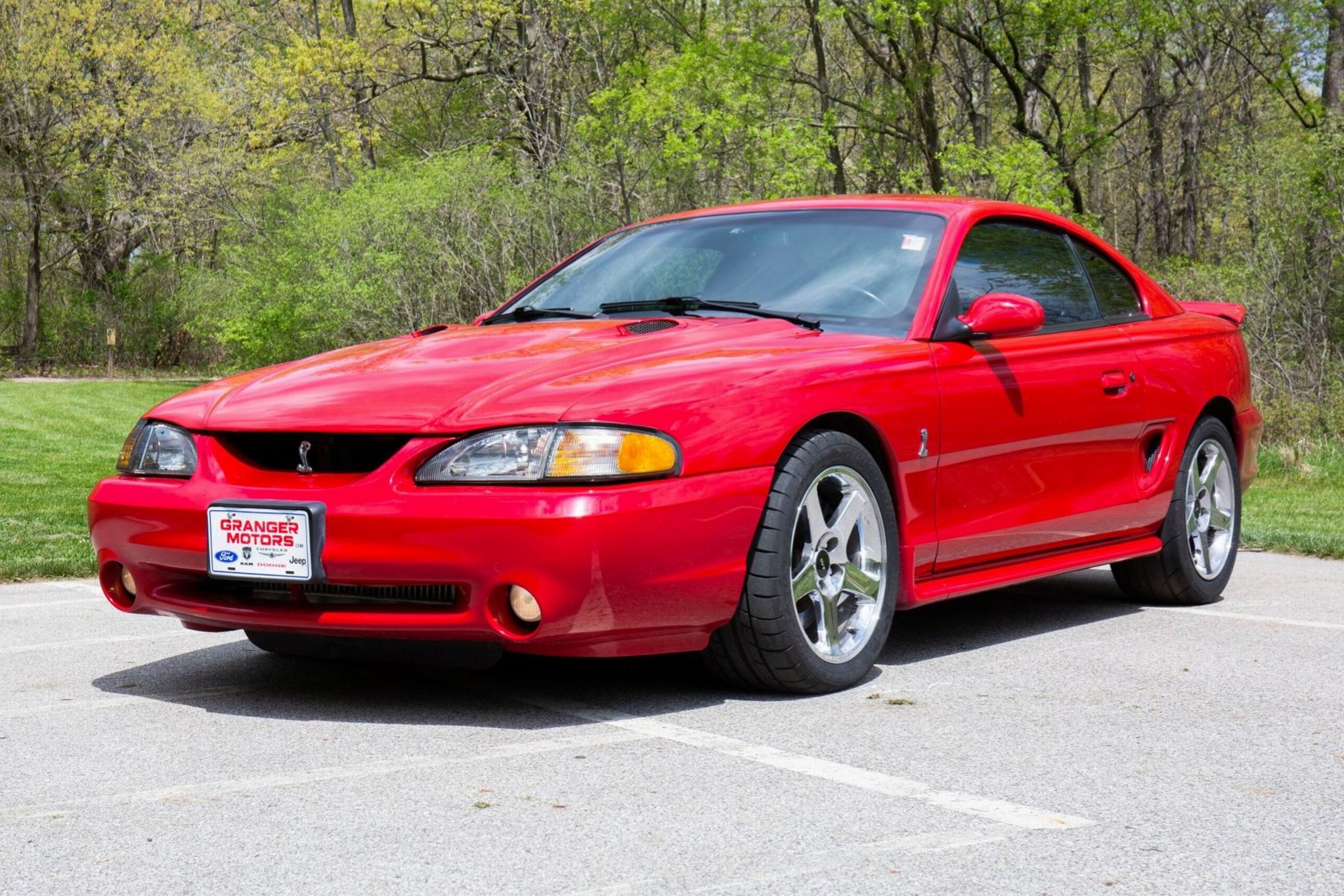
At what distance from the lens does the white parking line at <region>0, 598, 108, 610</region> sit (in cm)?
693

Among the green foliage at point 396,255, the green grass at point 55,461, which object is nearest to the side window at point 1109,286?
the green grass at point 55,461

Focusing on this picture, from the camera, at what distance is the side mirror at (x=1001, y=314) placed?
5402 mm

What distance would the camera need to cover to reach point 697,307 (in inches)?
217

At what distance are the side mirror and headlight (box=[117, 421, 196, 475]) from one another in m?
2.47

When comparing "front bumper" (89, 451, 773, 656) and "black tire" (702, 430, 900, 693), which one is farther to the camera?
"black tire" (702, 430, 900, 693)

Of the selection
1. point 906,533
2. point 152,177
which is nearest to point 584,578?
point 906,533

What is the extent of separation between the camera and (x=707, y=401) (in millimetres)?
4512

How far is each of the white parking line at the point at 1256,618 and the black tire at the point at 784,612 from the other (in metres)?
2.14

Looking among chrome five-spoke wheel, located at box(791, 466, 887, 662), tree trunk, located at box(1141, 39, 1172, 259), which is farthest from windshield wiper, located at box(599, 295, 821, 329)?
tree trunk, located at box(1141, 39, 1172, 259)

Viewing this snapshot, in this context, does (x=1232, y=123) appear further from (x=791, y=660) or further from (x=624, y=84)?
(x=791, y=660)

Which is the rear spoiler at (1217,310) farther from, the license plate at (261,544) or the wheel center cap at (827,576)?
the license plate at (261,544)

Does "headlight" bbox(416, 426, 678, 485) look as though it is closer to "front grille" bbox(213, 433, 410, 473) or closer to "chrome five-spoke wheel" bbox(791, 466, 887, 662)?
"front grille" bbox(213, 433, 410, 473)

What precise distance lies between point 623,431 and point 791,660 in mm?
888

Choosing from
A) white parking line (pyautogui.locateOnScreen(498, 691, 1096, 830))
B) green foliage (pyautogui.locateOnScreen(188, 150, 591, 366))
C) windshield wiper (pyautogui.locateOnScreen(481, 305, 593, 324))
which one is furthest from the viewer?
green foliage (pyautogui.locateOnScreen(188, 150, 591, 366))
